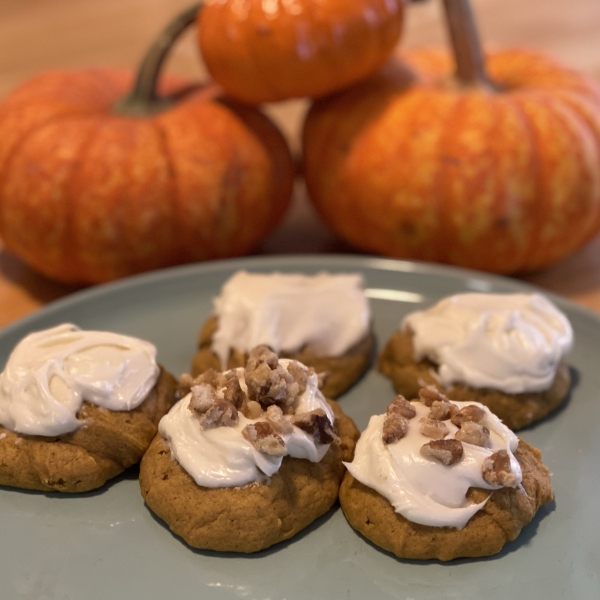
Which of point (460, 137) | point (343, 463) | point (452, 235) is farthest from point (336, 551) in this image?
point (460, 137)

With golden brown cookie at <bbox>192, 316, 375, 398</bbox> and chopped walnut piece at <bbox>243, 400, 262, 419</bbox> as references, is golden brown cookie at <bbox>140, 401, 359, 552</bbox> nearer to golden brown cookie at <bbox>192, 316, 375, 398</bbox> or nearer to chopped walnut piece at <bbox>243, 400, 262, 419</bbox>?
chopped walnut piece at <bbox>243, 400, 262, 419</bbox>

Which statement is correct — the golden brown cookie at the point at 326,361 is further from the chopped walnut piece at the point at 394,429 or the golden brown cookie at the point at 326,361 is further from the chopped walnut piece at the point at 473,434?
the chopped walnut piece at the point at 473,434

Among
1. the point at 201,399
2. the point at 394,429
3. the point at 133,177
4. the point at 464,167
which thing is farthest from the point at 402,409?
the point at 133,177

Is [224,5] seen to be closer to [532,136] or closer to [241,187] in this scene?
[241,187]

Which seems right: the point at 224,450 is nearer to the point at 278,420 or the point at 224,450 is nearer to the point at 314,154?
the point at 278,420

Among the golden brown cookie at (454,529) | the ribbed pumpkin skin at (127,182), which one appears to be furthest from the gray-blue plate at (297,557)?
the ribbed pumpkin skin at (127,182)

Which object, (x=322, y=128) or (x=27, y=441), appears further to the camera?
(x=322, y=128)

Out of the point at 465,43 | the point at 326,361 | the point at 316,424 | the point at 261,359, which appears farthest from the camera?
the point at 465,43
